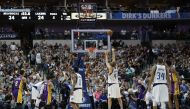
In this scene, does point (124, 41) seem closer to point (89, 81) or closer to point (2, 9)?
point (2, 9)

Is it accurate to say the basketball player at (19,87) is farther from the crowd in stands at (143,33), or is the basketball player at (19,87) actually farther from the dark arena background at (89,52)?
the crowd in stands at (143,33)

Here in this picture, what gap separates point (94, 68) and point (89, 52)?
434 cm

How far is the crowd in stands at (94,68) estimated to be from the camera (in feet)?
67.5

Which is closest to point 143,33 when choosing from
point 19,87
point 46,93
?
point 19,87

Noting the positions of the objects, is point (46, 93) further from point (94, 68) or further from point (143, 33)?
point (143, 33)

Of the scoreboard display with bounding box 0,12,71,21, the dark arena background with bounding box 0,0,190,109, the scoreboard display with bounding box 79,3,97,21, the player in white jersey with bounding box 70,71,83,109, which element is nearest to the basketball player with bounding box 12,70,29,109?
the dark arena background with bounding box 0,0,190,109

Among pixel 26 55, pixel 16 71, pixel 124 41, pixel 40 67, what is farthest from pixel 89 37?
pixel 124 41

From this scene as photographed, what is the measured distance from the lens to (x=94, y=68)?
26547 millimetres

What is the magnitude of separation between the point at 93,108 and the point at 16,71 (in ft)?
22.9

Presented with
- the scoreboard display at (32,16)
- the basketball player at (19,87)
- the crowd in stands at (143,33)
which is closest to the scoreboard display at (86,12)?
the scoreboard display at (32,16)

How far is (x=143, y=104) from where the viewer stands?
777 inches

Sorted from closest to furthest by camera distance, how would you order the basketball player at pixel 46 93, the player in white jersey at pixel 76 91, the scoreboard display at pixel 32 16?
1. the player in white jersey at pixel 76 91
2. the basketball player at pixel 46 93
3. the scoreboard display at pixel 32 16

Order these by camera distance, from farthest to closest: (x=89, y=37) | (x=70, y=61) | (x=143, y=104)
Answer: (x=70, y=61) → (x=89, y=37) → (x=143, y=104)

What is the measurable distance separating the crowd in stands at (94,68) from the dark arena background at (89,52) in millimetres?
36
